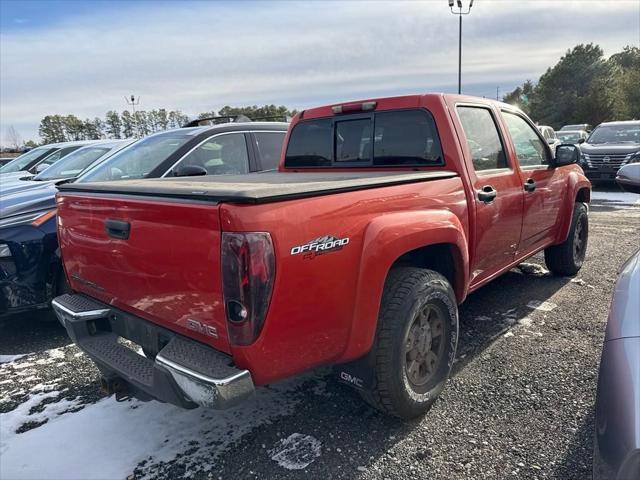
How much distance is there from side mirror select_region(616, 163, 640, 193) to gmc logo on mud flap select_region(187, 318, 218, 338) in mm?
2217

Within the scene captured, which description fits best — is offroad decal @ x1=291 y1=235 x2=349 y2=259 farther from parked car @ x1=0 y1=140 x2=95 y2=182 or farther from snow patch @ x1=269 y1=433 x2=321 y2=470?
parked car @ x1=0 y1=140 x2=95 y2=182

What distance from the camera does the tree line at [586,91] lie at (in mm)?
46744

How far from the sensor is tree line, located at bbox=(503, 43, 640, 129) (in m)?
46.7

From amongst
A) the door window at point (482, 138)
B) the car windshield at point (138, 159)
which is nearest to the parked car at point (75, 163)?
the car windshield at point (138, 159)

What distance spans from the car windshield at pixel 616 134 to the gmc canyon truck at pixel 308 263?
39.2 feet

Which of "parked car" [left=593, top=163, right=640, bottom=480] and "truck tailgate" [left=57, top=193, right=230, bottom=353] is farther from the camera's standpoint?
"truck tailgate" [left=57, top=193, right=230, bottom=353]

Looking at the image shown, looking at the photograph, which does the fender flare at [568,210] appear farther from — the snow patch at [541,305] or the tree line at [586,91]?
the tree line at [586,91]

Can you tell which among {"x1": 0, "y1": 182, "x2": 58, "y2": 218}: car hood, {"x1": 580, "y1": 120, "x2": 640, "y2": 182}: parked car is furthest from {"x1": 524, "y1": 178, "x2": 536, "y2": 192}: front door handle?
{"x1": 580, "y1": 120, "x2": 640, "y2": 182}: parked car

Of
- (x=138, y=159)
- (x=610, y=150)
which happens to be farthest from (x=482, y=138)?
(x=610, y=150)

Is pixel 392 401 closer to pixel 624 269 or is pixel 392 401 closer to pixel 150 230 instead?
pixel 624 269

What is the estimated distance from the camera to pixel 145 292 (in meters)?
2.24

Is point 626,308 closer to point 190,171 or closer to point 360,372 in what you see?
point 360,372

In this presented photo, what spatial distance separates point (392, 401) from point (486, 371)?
1077 mm

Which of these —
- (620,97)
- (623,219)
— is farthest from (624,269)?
(620,97)
